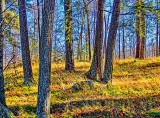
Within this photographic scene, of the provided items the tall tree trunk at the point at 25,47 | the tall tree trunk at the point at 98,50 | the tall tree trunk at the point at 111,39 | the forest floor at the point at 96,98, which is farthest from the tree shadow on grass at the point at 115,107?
the tall tree trunk at the point at 25,47

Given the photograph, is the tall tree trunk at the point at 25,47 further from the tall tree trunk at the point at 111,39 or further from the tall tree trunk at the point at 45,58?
the tall tree trunk at the point at 45,58

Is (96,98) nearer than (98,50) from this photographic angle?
Yes

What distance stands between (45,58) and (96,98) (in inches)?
149

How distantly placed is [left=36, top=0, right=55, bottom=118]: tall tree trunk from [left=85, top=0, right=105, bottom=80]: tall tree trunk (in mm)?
5963

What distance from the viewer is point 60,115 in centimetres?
1167

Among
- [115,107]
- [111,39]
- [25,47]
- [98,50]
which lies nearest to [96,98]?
[115,107]

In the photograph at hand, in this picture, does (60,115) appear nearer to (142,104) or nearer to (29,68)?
(142,104)

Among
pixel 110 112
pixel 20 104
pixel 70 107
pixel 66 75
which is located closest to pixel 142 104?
pixel 110 112

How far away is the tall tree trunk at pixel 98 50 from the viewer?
15.8 meters

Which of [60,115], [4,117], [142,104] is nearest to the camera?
[4,117]

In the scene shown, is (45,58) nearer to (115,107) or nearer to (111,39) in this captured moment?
(115,107)

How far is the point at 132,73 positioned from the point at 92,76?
3562 millimetres

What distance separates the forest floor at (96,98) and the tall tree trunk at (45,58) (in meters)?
0.81

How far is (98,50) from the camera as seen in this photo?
53.7 feet
